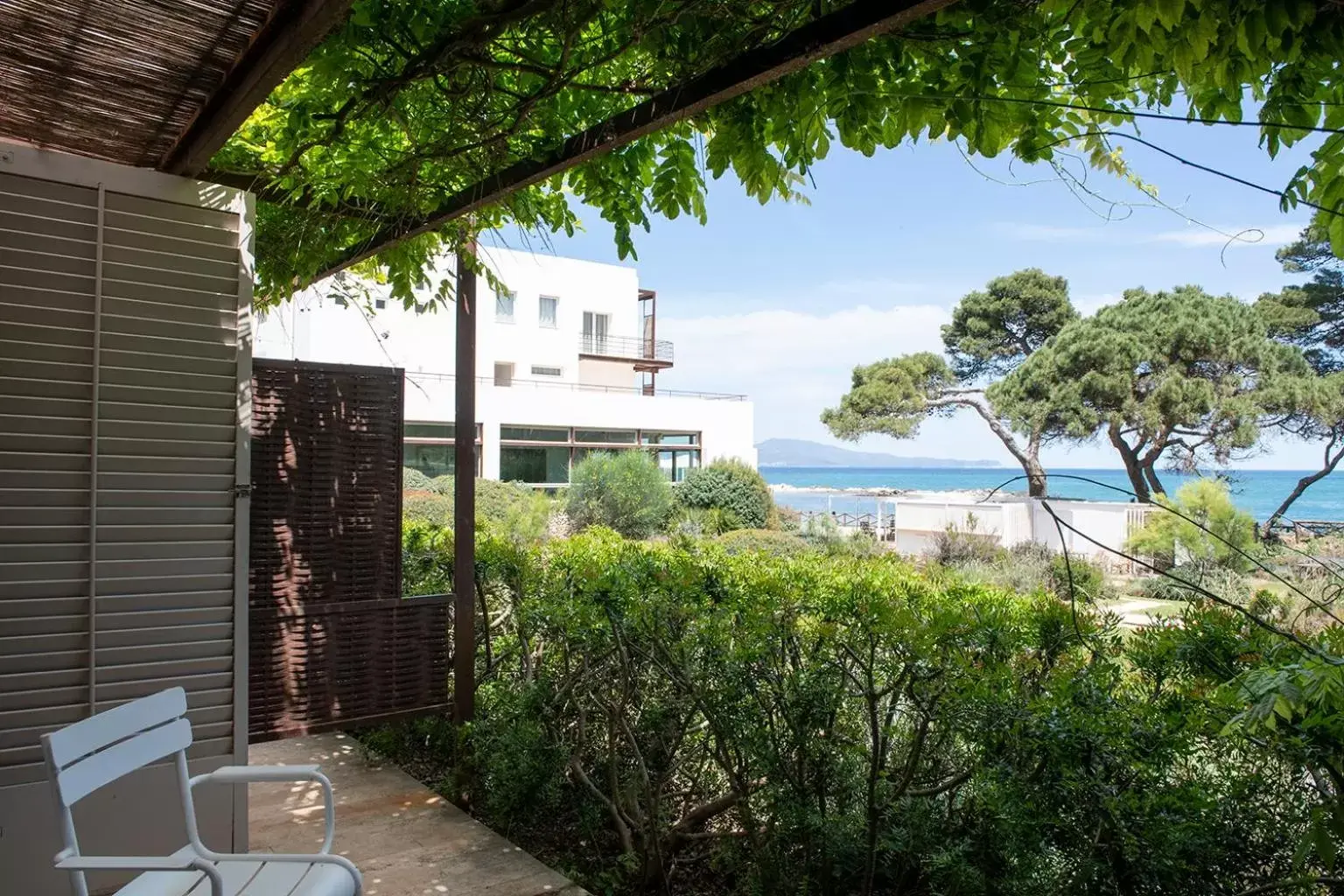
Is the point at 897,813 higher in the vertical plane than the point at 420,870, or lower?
higher

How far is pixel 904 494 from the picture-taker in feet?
102

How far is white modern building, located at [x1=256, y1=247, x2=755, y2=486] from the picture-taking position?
19.1m

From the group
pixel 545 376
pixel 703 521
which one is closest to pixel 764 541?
pixel 703 521

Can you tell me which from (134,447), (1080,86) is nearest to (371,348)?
(134,447)

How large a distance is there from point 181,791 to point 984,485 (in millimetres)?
66950

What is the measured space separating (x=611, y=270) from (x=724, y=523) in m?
10.6

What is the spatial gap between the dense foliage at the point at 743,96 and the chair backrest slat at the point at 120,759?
1.58 m

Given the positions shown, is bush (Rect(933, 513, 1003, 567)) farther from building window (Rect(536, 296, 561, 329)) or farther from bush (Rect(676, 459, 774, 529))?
building window (Rect(536, 296, 561, 329))

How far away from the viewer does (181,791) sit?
6.66ft

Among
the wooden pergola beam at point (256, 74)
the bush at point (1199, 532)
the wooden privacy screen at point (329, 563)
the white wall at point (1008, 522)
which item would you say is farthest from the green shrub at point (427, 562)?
the white wall at point (1008, 522)

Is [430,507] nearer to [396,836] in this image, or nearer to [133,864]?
[396,836]

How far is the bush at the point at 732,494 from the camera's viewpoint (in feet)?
60.9

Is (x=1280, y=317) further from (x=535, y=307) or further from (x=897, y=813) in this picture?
(x=897, y=813)

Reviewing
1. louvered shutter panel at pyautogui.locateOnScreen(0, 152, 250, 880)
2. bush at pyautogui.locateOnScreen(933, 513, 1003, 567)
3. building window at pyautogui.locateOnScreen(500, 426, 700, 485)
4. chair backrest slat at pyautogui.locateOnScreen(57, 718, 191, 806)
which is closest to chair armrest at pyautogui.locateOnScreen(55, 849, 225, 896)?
chair backrest slat at pyautogui.locateOnScreen(57, 718, 191, 806)
